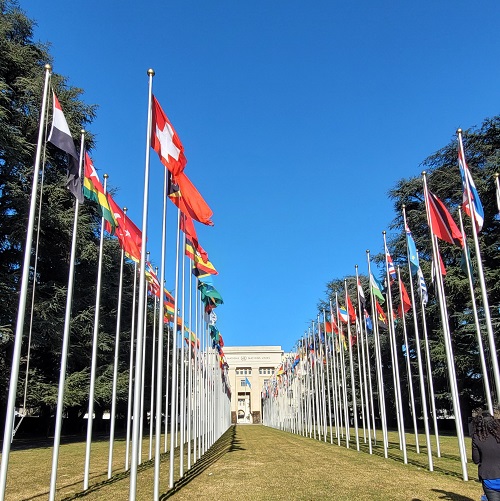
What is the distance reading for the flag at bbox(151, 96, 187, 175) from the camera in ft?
35.1

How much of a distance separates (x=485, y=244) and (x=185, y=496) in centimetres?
2997

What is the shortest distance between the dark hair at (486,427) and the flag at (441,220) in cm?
903

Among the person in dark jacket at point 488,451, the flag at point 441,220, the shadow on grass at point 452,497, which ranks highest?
the flag at point 441,220

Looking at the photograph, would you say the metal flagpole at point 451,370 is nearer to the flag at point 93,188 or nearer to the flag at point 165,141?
the flag at point 165,141

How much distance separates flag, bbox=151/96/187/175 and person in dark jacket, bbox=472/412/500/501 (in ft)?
24.9

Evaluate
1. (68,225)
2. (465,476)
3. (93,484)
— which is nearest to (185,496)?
(93,484)

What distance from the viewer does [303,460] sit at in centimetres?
1934

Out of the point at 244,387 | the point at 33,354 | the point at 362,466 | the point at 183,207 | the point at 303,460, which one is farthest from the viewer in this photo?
the point at 244,387

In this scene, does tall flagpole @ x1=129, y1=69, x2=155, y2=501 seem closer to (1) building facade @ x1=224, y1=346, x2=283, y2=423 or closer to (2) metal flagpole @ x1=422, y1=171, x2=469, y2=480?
(2) metal flagpole @ x1=422, y1=171, x2=469, y2=480

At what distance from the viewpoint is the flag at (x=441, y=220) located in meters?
15.3

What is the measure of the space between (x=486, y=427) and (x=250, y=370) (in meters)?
113

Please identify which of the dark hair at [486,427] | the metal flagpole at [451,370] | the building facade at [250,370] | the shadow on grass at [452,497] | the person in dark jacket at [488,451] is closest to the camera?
the person in dark jacket at [488,451]

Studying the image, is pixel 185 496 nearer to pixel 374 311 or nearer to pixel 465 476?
pixel 465 476

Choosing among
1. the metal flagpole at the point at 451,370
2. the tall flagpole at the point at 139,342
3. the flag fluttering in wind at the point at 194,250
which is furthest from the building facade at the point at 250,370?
the tall flagpole at the point at 139,342
